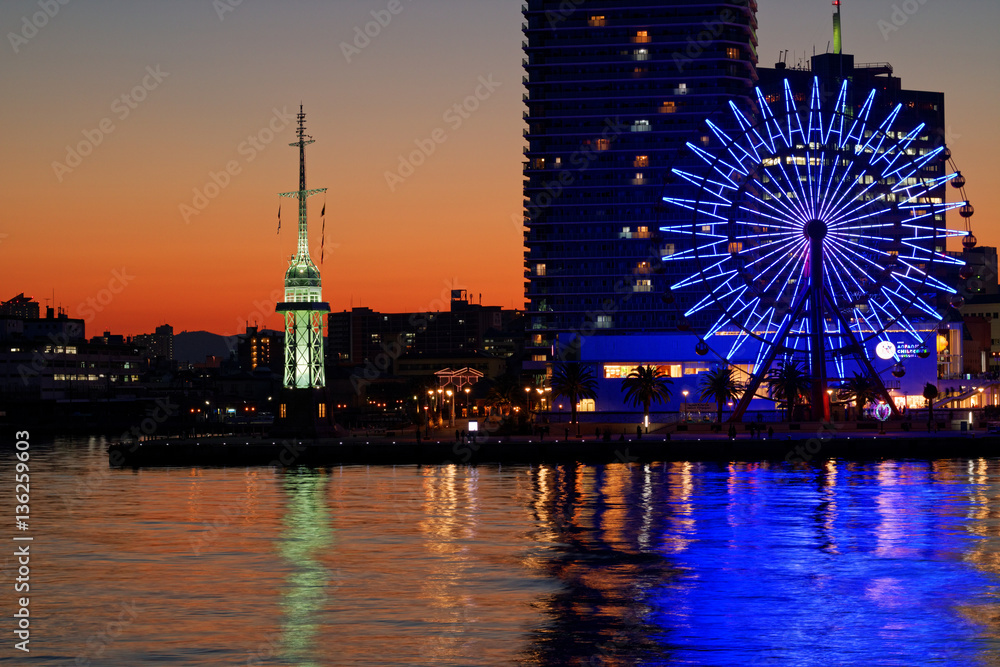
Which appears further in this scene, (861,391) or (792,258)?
(861,391)

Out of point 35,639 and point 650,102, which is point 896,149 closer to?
point 650,102

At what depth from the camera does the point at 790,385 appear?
132625 millimetres

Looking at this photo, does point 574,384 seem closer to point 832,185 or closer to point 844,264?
point 844,264

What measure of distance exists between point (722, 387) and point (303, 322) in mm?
43876

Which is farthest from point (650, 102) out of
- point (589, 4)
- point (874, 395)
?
point (874, 395)

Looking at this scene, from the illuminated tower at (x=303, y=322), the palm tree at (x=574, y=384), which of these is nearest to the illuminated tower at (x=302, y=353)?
the illuminated tower at (x=303, y=322)

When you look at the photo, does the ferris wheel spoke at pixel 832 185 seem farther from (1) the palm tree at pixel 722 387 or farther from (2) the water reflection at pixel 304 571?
(2) the water reflection at pixel 304 571

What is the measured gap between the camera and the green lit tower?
131m

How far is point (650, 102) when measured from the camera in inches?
7411

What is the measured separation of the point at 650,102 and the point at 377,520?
410ft

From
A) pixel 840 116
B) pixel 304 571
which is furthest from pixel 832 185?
pixel 304 571

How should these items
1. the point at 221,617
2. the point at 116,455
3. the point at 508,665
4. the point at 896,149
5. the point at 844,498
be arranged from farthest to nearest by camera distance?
1. the point at 116,455
2. the point at 896,149
3. the point at 844,498
4. the point at 221,617
5. the point at 508,665

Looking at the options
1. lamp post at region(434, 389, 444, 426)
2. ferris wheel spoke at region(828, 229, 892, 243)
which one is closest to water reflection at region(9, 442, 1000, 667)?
ferris wheel spoke at region(828, 229, 892, 243)

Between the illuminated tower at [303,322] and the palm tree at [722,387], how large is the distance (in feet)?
135
